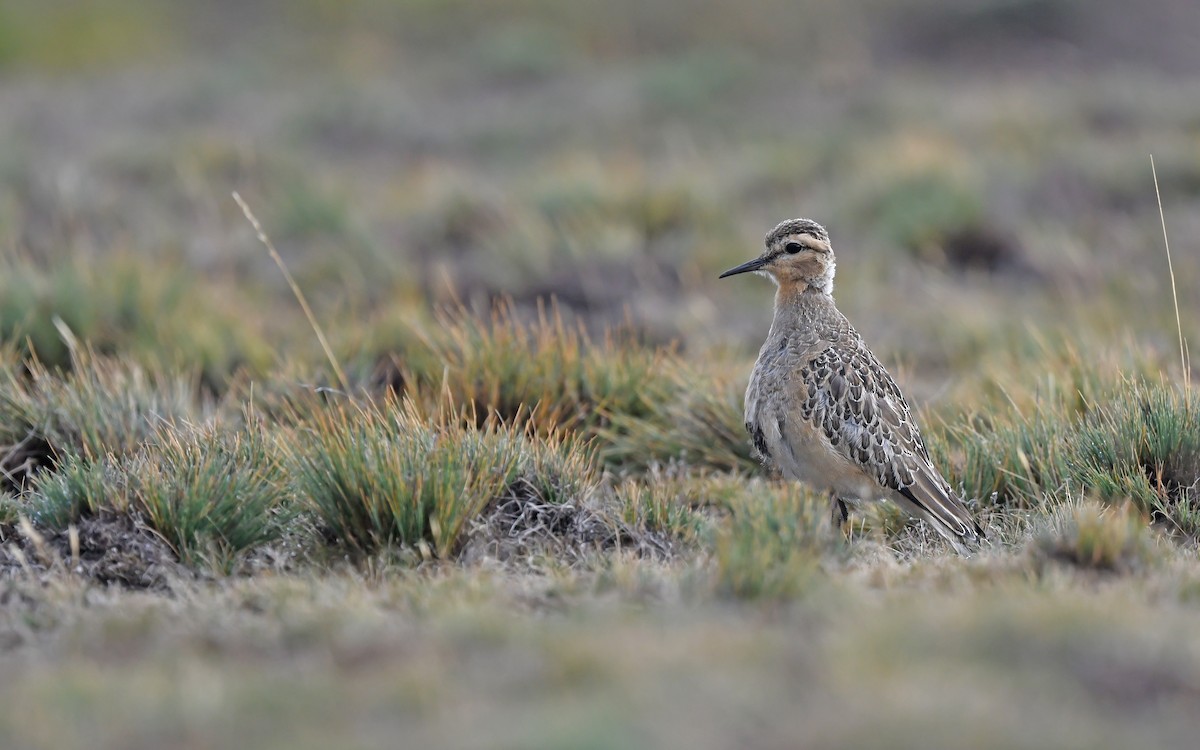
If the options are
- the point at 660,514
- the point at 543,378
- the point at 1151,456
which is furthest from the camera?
the point at 543,378

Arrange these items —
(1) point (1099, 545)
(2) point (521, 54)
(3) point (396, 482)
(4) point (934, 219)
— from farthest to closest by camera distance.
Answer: (2) point (521, 54) → (4) point (934, 219) → (3) point (396, 482) → (1) point (1099, 545)

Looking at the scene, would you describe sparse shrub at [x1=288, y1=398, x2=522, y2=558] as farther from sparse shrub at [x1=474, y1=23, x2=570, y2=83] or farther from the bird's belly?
sparse shrub at [x1=474, y1=23, x2=570, y2=83]

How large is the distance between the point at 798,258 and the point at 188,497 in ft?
9.50

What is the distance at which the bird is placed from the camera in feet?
19.3

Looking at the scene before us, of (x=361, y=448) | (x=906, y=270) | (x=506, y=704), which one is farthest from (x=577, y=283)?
(x=506, y=704)

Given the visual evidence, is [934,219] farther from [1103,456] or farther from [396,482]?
[396,482]

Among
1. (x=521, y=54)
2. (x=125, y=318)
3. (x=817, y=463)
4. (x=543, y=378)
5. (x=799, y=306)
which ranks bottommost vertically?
(x=125, y=318)

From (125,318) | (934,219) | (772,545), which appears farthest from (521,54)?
(772,545)

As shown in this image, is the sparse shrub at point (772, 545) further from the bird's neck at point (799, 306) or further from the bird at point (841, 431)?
the bird's neck at point (799, 306)

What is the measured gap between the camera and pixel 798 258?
649 centimetres

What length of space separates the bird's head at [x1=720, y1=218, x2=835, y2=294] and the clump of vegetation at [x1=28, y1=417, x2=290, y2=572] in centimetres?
232

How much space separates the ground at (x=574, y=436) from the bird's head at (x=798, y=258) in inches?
32.0

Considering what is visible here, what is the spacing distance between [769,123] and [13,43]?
1307 cm

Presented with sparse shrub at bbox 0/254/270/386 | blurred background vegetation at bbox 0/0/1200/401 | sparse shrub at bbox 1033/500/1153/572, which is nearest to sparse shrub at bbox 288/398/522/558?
sparse shrub at bbox 1033/500/1153/572
